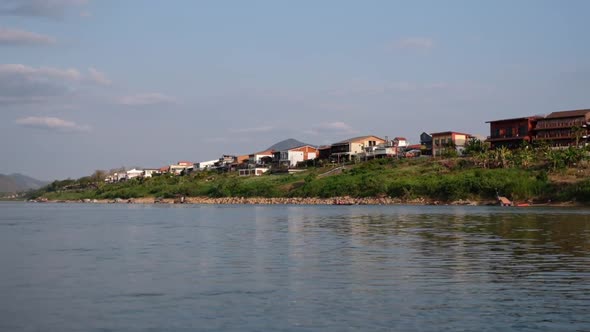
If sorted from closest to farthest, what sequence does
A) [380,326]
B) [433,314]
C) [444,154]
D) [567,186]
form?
[380,326] < [433,314] < [567,186] < [444,154]

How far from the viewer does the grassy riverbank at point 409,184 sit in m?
87.1

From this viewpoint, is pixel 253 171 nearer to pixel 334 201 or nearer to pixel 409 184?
pixel 334 201

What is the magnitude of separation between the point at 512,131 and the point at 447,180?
Result: 26.5 metres

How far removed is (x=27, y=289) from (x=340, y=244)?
1576cm

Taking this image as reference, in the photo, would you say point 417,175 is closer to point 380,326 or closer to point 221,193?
point 221,193

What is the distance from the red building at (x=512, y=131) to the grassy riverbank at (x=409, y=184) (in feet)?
38.2

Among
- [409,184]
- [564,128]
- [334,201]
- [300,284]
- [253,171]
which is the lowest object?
[300,284]

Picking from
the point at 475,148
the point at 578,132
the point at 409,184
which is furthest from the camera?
the point at 475,148

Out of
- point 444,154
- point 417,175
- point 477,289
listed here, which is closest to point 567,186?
point 417,175

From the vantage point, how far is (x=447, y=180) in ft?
317

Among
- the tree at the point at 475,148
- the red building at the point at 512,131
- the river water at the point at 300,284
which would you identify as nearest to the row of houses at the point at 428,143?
the red building at the point at 512,131

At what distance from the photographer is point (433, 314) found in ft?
46.0

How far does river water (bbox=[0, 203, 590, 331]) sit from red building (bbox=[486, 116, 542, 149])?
3331 inches

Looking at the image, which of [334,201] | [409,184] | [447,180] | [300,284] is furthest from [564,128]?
[300,284]
